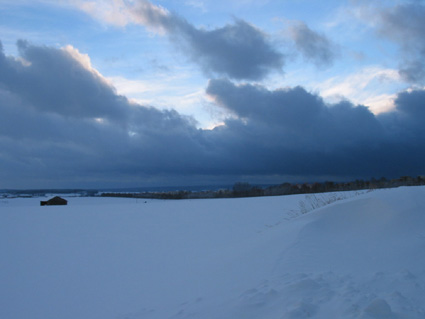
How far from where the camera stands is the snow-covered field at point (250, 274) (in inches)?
150

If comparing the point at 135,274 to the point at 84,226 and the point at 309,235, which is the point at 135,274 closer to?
the point at 309,235

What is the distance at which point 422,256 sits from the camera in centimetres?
489

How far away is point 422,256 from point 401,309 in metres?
2.13

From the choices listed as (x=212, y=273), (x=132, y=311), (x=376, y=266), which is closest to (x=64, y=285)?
(x=132, y=311)

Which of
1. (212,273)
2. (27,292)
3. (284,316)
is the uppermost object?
(284,316)

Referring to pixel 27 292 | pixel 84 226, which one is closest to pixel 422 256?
pixel 27 292

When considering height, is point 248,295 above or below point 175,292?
above

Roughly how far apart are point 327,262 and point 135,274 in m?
4.62

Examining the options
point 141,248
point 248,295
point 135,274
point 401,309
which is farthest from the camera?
point 141,248

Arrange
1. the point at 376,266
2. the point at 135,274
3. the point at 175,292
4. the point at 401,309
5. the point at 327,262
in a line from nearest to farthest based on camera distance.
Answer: the point at 401,309, the point at 376,266, the point at 327,262, the point at 175,292, the point at 135,274

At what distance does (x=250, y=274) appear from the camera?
5.37 metres

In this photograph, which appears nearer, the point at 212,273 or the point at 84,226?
the point at 212,273

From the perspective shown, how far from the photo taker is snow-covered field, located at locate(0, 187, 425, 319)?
12.5 ft

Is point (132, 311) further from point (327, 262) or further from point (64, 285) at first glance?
point (327, 262)
